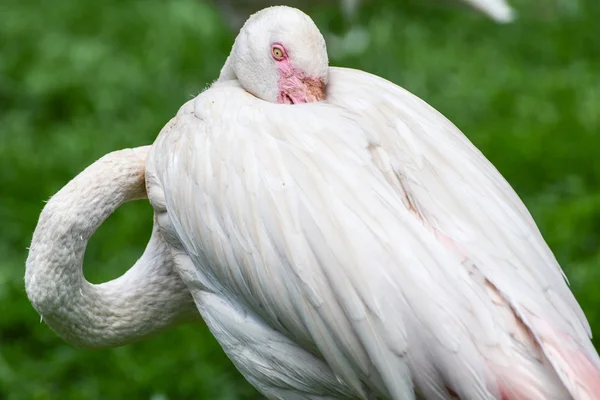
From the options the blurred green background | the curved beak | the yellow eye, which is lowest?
the blurred green background

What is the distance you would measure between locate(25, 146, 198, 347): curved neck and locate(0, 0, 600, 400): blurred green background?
1.08 metres

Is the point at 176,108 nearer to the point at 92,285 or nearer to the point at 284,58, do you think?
the point at 92,285

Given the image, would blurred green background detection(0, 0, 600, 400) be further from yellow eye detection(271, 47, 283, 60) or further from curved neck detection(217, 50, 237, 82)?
yellow eye detection(271, 47, 283, 60)

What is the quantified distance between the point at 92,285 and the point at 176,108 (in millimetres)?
3222

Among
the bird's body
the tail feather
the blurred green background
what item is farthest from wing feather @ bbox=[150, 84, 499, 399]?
the blurred green background

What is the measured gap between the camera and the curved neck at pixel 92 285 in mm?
2479

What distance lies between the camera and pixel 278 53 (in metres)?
2.47

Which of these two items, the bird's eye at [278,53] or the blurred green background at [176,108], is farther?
the blurred green background at [176,108]

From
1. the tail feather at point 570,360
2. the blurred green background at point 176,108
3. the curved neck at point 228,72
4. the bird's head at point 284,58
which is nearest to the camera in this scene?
the tail feather at point 570,360

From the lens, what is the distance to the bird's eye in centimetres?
246

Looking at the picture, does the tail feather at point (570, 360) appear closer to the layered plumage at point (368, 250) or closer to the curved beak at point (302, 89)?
the layered plumage at point (368, 250)

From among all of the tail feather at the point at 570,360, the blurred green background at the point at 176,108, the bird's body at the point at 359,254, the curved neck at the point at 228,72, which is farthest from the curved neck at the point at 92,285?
the blurred green background at the point at 176,108

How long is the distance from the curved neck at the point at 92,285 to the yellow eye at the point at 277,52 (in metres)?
0.42

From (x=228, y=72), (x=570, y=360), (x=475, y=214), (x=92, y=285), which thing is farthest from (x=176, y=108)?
(x=570, y=360)
